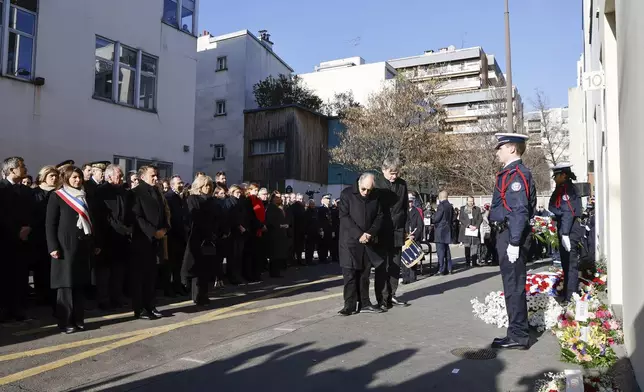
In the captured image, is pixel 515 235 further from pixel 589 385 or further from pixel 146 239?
pixel 146 239

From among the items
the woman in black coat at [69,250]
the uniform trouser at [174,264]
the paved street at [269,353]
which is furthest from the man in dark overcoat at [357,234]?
→ the woman in black coat at [69,250]

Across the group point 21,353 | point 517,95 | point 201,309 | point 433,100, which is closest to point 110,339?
point 21,353

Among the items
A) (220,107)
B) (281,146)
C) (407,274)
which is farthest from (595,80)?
(220,107)

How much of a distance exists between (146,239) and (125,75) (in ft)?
40.6

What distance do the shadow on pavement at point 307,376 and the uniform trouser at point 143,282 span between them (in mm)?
2369

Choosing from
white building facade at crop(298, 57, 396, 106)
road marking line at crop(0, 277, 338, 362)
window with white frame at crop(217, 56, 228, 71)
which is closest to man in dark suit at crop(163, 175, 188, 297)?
road marking line at crop(0, 277, 338, 362)

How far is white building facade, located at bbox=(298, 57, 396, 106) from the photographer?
5025 cm

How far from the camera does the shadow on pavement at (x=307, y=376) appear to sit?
448 centimetres

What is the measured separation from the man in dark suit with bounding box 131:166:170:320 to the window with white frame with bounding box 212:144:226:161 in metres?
30.7

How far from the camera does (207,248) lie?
8234 millimetres

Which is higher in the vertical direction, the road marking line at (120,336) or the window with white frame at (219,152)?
the window with white frame at (219,152)

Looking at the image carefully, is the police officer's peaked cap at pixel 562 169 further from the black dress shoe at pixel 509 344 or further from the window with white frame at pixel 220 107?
the window with white frame at pixel 220 107

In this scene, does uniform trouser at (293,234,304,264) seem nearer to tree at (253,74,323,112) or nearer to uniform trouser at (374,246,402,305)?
uniform trouser at (374,246,402,305)

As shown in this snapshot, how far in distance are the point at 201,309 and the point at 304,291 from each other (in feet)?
8.33
